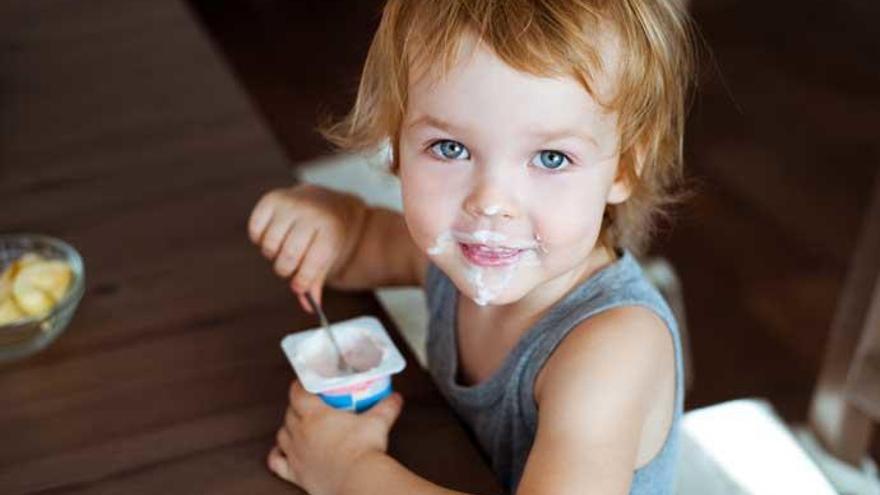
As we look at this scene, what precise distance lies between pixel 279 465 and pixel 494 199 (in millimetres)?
244

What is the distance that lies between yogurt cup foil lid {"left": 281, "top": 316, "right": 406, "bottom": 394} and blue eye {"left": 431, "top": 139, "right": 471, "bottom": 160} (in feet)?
0.50

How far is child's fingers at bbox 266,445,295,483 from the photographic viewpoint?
0.83 meters

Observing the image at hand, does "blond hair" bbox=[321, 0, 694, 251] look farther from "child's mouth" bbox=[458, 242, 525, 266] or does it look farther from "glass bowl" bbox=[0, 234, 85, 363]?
"glass bowl" bbox=[0, 234, 85, 363]

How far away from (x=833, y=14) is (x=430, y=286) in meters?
2.51

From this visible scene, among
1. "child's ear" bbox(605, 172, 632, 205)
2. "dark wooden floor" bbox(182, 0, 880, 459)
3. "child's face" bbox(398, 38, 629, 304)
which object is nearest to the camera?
"child's face" bbox(398, 38, 629, 304)

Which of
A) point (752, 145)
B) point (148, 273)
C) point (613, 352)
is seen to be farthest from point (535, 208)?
point (752, 145)

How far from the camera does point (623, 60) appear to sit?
2.68ft

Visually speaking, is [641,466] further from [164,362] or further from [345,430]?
[164,362]

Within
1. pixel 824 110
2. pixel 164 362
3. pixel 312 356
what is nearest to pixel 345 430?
pixel 312 356

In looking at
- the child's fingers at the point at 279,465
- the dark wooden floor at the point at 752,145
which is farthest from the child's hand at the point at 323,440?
the dark wooden floor at the point at 752,145

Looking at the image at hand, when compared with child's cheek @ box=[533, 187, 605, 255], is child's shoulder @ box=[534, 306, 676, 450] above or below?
below

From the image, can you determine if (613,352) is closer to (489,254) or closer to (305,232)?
(489,254)

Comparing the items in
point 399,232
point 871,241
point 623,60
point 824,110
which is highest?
point 623,60

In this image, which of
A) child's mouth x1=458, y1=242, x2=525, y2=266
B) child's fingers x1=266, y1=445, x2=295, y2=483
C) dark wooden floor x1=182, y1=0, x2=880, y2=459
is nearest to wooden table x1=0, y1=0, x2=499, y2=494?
child's fingers x1=266, y1=445, x2=295, y2=483
